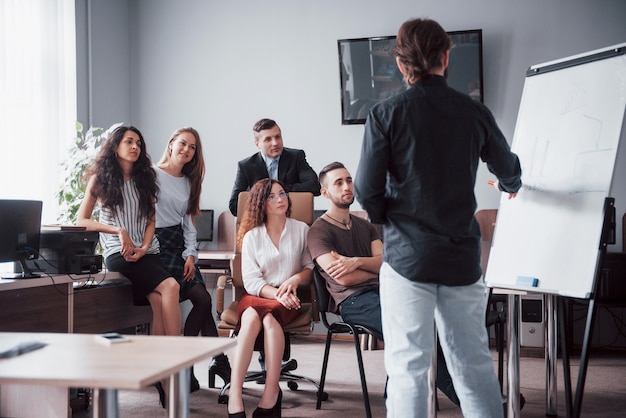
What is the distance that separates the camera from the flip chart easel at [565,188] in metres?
2.42

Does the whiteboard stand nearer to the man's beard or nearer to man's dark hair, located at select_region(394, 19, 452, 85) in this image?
the man's beard

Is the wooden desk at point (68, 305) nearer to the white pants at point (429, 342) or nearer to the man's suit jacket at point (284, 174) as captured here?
the man's suit jacket at point (284, 174)

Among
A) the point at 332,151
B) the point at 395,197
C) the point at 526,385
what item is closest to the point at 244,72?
the point at 332,151

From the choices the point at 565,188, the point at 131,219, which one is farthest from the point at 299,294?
the point at 565,188

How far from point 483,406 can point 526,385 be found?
203 cm

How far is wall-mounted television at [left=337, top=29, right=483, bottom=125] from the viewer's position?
532cm

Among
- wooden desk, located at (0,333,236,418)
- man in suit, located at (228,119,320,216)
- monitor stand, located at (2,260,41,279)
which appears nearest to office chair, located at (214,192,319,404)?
A: man in suit, located at (228,119,320,216)

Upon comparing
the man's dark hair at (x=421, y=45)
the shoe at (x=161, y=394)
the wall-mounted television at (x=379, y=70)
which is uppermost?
the wall-mounted television at (x=379, y=70)

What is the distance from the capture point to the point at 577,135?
8.62 ft

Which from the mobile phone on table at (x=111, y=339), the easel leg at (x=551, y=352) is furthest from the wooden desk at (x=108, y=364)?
the easel leg at (x=551, y=352)

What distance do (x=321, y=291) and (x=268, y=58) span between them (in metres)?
3.40

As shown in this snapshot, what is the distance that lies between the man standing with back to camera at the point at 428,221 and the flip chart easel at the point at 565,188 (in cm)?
63

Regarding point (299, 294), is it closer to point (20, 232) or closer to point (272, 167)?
point (272, 167)

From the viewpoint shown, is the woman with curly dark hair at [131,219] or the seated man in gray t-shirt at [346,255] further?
the woman with curly dark hair at [131,219]
